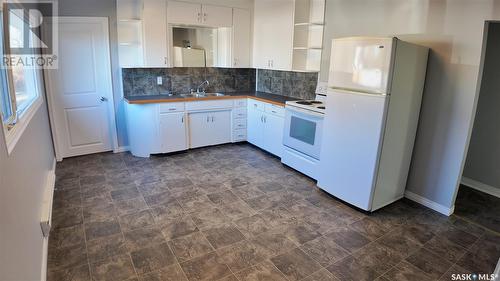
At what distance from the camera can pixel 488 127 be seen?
3.51 metres

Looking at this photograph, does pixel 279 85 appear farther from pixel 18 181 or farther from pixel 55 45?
pixel 18 181

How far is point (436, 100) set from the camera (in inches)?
118

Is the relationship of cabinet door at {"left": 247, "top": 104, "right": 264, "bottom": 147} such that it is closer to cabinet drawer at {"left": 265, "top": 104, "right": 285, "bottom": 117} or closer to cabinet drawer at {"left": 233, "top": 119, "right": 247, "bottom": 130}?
cabinet drawer at {"left": 233, "top": 119, "right": 247, "bottom": 130}

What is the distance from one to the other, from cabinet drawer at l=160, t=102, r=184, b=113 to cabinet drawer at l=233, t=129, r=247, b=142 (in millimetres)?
1057

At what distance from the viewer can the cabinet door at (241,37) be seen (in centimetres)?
495

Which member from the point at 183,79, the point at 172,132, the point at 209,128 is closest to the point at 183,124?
the point at 172,132

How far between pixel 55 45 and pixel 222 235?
348cm

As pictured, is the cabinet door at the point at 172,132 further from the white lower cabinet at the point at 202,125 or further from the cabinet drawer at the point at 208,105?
the cabinet drawer at the point at 208,105

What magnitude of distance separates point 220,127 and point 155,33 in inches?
67.6

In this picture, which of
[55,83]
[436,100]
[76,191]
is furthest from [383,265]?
[55,83]

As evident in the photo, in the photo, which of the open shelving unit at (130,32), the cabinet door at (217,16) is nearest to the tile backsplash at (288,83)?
the cabinet door at (217,16)

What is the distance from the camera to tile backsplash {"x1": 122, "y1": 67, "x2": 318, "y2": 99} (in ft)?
15.1

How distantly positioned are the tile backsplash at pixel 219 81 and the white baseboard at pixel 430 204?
6.17 feet

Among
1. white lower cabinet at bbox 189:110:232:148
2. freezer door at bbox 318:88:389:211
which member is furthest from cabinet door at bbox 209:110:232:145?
freezer door at bbox 318:88:389:211
